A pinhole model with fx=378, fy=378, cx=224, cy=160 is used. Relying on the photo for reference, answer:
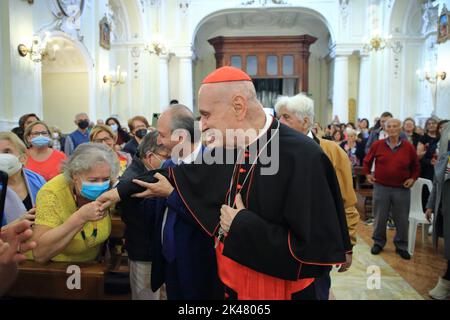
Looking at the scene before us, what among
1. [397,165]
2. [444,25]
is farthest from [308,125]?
[444,25]

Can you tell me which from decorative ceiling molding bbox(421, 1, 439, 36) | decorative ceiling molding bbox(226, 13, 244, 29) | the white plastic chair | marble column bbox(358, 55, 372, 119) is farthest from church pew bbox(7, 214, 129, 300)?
decorative ceiling molding bbox(226, 13, 244, 29)

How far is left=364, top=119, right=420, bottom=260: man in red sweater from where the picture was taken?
15.9 feet

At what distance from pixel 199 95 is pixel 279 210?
0.63m

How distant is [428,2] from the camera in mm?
12031

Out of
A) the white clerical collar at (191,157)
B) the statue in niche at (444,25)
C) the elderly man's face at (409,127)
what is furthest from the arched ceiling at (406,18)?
the white clerical collar at (191,157)

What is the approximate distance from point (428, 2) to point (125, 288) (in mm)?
13279

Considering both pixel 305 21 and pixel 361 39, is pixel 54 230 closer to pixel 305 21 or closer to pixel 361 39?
pixel 361 39

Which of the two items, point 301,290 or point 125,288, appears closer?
point 301,290

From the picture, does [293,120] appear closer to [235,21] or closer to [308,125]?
[308,125]

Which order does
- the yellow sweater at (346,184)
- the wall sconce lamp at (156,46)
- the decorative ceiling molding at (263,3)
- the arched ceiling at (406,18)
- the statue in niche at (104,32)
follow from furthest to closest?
the decorative ceiling molding at (263,3) → the wall sconce lamp at (156,46) → the arched ceiling at (406,18) → the statue in niche at (104,32) → the yellow sweater at (346,184)

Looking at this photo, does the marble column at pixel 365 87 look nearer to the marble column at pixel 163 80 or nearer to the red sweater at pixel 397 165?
the marble column at pixel 163 80

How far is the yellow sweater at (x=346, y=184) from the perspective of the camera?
2908 mm

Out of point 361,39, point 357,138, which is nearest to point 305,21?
point 361,39

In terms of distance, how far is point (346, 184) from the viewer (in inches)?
116
